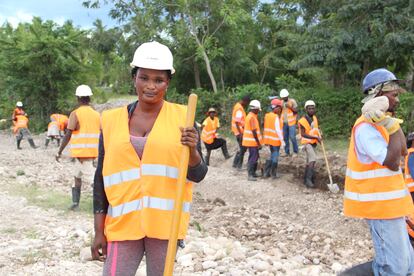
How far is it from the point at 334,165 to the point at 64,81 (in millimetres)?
16489

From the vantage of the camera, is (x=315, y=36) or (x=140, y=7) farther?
(x=140, y=7)

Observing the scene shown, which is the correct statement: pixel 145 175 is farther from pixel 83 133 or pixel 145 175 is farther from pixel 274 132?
pixel 274 132

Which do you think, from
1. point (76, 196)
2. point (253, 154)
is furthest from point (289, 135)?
point (76, 196)

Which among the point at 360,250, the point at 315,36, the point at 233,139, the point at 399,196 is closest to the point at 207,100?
the point at 233,139

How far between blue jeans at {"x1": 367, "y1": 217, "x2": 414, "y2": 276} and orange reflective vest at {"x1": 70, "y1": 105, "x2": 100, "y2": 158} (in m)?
4.65

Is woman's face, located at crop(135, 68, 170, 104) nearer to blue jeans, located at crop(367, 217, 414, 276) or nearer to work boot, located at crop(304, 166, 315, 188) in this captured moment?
blue jeans, located at crop(367, 217, 414, 276)

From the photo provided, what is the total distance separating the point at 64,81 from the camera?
24.3m

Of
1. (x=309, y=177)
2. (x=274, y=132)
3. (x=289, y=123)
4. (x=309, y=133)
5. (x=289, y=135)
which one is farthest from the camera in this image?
(x=289, y=135)

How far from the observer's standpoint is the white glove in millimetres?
3293

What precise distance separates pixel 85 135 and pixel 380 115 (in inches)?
191

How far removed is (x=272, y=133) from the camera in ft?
35.6

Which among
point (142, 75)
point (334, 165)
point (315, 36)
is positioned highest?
point (315, 36)

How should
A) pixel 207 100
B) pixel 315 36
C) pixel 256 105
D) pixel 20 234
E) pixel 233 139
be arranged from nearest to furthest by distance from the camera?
pixel 20 234
pixel 256 105
pixel 315 36
pixel 233 139
pixel 207 100

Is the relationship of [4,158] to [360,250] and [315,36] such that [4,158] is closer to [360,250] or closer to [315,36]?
[315,36]
